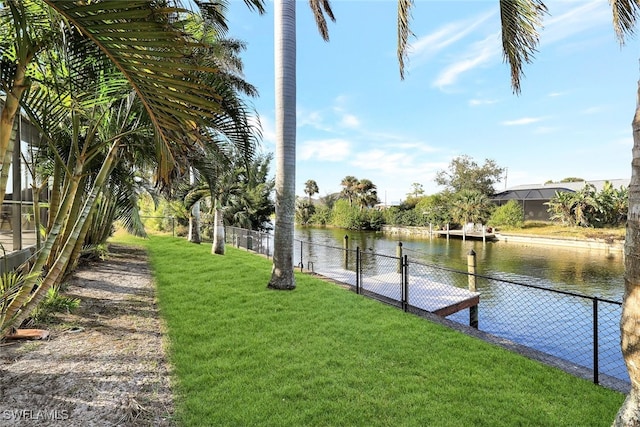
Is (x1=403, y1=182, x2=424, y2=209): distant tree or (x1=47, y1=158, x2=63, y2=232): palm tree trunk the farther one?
(x1=403, y1=182, x2=424, y2=209): distant tree

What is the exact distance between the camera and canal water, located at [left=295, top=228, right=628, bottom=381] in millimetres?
5922

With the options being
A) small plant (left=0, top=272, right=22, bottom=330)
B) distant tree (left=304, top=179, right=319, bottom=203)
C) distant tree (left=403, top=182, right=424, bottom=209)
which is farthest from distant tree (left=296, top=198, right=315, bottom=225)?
small plant (left=0, top=272, right=22, bottom=330)

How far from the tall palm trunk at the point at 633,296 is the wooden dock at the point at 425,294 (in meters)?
4.13

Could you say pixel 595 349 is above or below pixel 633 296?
below

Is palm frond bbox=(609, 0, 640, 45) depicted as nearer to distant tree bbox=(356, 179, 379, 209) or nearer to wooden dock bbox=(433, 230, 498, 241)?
wooden dock bbox=(433, 230, 498, 241)

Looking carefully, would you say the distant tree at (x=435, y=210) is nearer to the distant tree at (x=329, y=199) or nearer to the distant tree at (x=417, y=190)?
the distant tree at (x=417, y=190)

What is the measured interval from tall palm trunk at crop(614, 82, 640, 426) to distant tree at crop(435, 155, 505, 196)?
40.2m

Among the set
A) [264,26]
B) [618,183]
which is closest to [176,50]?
[264,26]

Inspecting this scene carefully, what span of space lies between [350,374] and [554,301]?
873 cm

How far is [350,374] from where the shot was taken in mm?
3086

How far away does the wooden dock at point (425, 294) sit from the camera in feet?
20.9

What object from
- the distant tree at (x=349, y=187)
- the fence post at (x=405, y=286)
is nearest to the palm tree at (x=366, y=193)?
the distant tree at (x=349, y=187)

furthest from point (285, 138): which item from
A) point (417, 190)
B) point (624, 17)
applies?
point (417, 190)

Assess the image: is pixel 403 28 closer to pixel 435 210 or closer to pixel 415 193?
pixel 435 210
